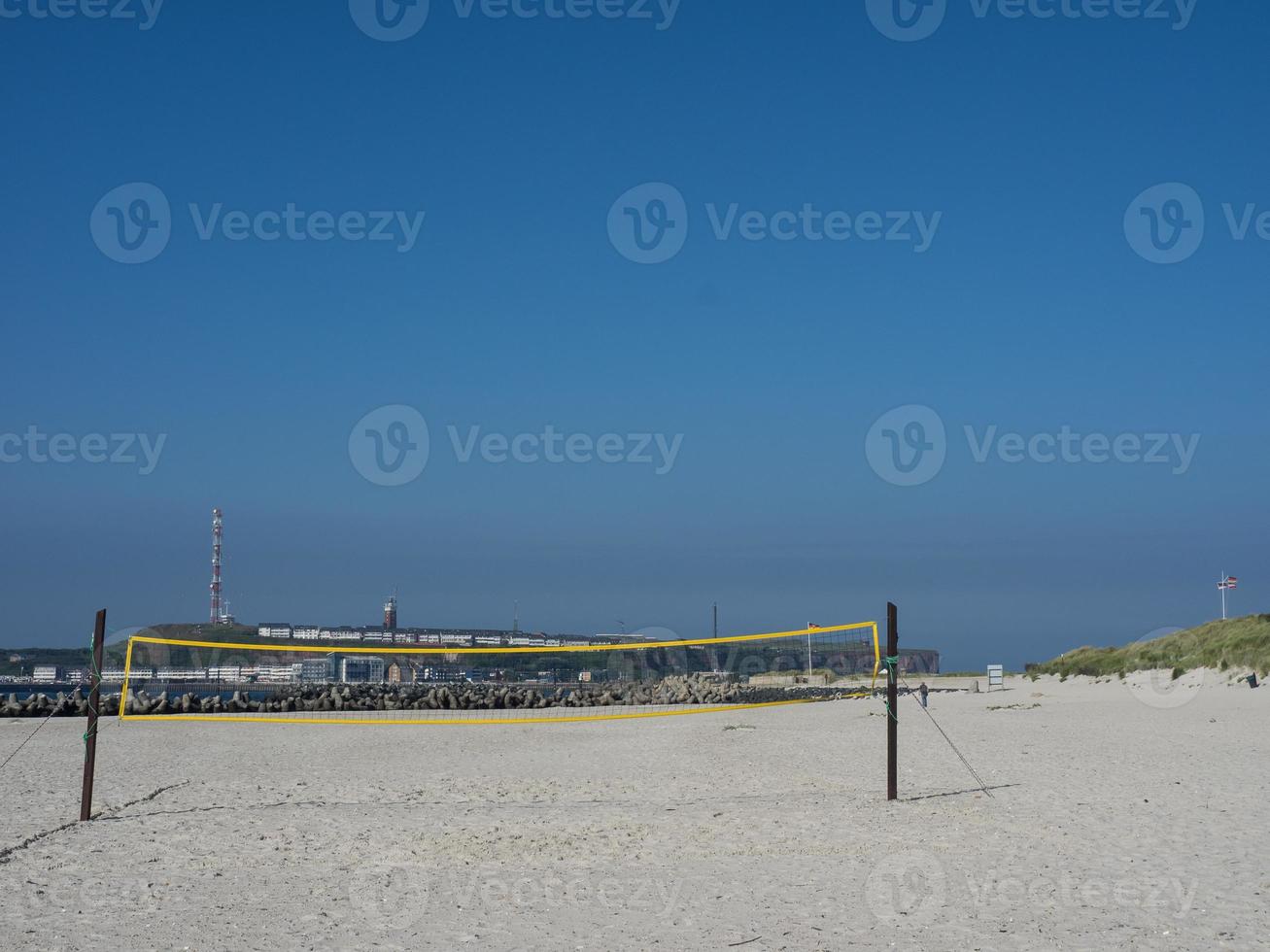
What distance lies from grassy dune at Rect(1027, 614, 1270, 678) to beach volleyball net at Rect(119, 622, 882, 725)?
264 inches

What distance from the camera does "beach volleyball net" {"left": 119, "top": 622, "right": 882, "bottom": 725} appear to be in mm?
22922

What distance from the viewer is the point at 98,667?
359 inches

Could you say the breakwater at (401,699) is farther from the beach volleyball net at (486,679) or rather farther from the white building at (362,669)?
the white building at (362,669)

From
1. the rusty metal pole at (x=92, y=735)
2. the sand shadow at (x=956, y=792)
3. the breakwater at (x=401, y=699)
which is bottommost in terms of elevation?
the breakwater at (x=401, y=699)

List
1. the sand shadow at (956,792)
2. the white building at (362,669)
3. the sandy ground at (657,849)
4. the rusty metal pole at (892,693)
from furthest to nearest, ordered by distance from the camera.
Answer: the white building at (362,669) → the sand shadow at (956,792) → the rusty metal pole at (892,693) → the sandy ground at (657,849)

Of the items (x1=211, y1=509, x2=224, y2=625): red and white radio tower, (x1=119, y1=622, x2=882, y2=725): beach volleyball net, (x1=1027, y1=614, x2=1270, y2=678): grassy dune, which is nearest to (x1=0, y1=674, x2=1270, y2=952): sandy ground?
(x1=119, y1=622, x2=882, y2=725): beach volleyball net

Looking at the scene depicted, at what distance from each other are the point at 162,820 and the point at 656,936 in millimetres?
5104

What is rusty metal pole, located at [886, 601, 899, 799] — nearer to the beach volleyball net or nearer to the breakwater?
the beach volleyball net

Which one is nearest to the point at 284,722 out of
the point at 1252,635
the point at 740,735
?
the point at 740,735

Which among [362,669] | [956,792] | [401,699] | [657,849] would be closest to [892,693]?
[956,792]

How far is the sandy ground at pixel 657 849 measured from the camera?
217 inches

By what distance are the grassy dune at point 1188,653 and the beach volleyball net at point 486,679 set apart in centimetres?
672

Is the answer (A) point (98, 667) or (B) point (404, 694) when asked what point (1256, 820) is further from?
(B) point (404, 694)

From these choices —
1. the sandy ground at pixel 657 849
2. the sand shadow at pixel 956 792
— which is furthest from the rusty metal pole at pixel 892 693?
the sandy ground at pixel 657 849
